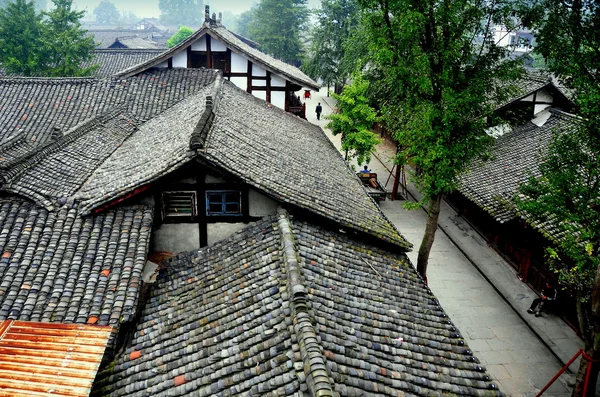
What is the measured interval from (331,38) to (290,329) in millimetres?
45199

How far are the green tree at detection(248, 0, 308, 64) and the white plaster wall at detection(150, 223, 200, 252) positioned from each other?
55237mm

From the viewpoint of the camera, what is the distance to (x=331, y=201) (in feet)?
45.5

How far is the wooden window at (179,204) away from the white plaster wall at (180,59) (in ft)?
56.4

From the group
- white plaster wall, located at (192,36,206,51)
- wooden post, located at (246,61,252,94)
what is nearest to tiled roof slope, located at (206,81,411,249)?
wooden post, located at (246,61,252,94)

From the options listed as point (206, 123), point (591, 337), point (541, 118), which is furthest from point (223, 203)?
point (541, 118)

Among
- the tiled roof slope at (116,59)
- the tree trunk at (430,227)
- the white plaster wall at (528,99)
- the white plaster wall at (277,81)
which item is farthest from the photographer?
the tiled roof slope at (116,59)

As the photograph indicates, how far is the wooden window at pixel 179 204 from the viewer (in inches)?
502

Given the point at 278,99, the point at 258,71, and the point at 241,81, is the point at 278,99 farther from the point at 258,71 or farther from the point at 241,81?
the point at 241,81

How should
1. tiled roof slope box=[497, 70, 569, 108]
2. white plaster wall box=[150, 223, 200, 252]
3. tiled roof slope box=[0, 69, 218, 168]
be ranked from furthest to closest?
tiled roof slope box=[497, 70, 569, 108] → tiled roof slope box=[0, 69, 218, 168] → white plaster wall box=[150, 223, 200, 252]

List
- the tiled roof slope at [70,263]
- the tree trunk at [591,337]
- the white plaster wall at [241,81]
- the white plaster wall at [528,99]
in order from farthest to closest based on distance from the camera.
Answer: the white plaster wall at [241,81], the white plaster wall at [528,99], the tree trunk at [591,337], the tiled roof slope at [70,263]

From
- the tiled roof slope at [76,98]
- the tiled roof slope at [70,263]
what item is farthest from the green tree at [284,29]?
the tiled roof slope at [70,263]

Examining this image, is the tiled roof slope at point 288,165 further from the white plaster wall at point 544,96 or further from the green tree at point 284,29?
the green tree at point 284,29

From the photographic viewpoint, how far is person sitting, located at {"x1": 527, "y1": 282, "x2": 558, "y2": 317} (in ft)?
56.7

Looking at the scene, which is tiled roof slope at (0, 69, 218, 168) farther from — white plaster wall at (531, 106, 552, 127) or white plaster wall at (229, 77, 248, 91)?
white plaster wall at (531, 106, 552, 127)
